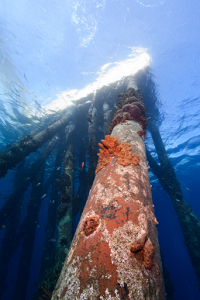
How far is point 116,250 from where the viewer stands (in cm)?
113

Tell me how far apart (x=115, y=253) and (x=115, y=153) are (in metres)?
1.48

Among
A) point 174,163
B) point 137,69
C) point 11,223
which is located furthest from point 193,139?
point 11,223

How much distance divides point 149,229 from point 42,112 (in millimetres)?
17765

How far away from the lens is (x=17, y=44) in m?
11.4

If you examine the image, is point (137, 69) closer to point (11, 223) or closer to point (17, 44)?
point (17, 44)

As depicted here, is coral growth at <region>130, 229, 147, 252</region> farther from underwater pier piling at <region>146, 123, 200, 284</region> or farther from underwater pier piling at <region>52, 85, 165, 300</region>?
underwater pier piling at <region>146, 123, 200, 284</region>

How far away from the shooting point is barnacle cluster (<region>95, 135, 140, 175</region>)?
2.12 m

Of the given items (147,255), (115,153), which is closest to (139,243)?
(147,255)

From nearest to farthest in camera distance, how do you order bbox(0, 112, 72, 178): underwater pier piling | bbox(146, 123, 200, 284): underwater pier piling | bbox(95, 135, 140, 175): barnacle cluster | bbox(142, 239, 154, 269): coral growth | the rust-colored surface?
the rust-colored surface, bbox(142, 239, 154, 269): coral growth, bbox(95, 135, 140, 175): barnacle cluster, bbox(0, 112, 72, 178): underwater pier piling, bbox(146, 123, 200, 284): underwater pier piling

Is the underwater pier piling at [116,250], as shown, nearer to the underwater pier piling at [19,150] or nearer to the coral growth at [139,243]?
the coral growth at [139,243]

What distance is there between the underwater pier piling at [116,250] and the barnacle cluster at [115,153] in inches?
9.1

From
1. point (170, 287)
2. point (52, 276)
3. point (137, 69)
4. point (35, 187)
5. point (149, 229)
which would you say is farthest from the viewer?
point (137, 69)

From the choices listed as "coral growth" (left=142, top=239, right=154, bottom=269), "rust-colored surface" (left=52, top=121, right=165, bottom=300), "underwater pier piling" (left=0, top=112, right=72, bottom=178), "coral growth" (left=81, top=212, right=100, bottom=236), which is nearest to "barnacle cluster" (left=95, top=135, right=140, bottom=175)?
"rust-colored surface" (left=52, top=121, right=165, bottom=300)

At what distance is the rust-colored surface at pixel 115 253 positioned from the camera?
3.09 ft
